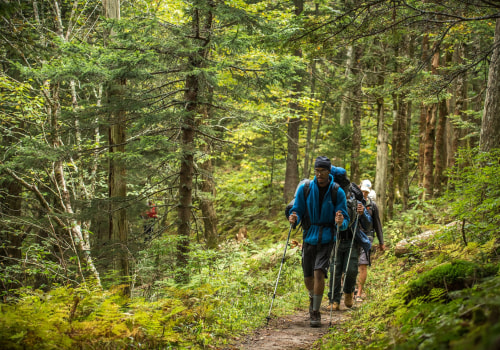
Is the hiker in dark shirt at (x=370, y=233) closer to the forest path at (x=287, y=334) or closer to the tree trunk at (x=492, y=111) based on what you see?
the forest path at (x=287, y=334)

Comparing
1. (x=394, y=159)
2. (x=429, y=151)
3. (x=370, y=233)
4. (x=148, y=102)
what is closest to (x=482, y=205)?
(x=370, y=233)

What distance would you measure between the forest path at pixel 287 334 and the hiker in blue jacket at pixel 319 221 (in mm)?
290

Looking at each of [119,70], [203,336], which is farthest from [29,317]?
[119,70]

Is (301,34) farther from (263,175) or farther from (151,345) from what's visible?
(263,175)

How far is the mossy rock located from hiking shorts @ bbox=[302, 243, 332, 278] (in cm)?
168

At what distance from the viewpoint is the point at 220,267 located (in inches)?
291

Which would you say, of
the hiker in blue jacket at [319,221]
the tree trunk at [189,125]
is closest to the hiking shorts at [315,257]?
the hiker in blue jacket at [319,221]

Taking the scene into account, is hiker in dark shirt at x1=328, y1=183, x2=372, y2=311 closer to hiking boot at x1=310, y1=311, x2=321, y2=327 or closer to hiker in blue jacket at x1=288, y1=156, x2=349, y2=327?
hiker in blue jacket at x1=288, y1=156, x2=349, y2=327

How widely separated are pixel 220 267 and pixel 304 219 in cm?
259

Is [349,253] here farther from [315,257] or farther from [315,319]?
[315,319]

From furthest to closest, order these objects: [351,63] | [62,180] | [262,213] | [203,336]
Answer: [262,213] → [351,63] → [62,180] → [203,336]

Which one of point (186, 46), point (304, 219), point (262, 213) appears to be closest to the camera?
point (304, 219)

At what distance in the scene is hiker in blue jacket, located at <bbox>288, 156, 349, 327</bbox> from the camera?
17.5 ft

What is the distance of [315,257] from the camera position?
5562 mm
